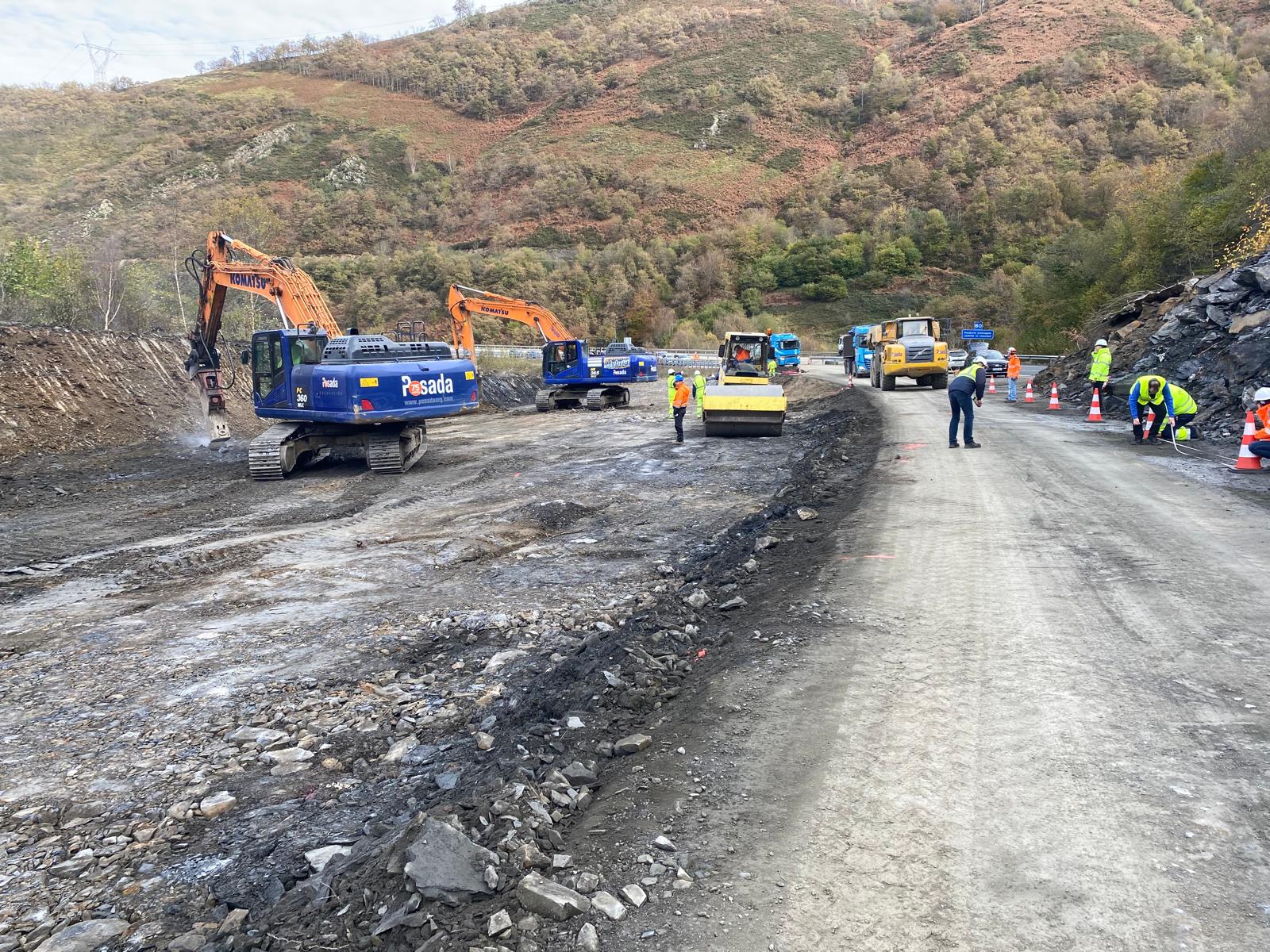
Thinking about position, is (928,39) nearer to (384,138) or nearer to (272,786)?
(384,138)

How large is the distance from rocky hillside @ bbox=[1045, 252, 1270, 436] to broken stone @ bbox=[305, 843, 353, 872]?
49.8 feet

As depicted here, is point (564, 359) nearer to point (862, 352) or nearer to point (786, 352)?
point (862, 352)

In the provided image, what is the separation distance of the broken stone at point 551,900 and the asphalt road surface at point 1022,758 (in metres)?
0.48

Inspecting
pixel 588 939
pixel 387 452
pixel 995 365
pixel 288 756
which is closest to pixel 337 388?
pixel 387 452

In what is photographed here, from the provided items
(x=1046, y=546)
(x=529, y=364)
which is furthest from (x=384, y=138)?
(x=1046, y=546)

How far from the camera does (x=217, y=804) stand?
15.0 ft

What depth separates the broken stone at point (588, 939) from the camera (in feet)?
9.43

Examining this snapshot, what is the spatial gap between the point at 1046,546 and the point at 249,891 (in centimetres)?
705

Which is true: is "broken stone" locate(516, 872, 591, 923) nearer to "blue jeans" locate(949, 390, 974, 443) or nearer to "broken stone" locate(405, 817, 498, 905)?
"broken stone" locate(405, 817, 498, 905)

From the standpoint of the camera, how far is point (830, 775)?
156 inches

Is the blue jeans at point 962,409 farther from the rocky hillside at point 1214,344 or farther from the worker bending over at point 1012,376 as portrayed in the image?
the worker bending over at point 1012,376

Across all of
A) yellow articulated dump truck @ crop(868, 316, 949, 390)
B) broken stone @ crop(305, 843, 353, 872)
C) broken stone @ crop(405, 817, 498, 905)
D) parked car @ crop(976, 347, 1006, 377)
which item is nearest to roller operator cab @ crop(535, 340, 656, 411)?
yellow articulated dump truck @ crop(868, 316, 949, 390)

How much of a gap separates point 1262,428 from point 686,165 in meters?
80.3

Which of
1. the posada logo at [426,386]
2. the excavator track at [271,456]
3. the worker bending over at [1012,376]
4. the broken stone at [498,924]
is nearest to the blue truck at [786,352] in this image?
the worker bending over at [1012,376]
